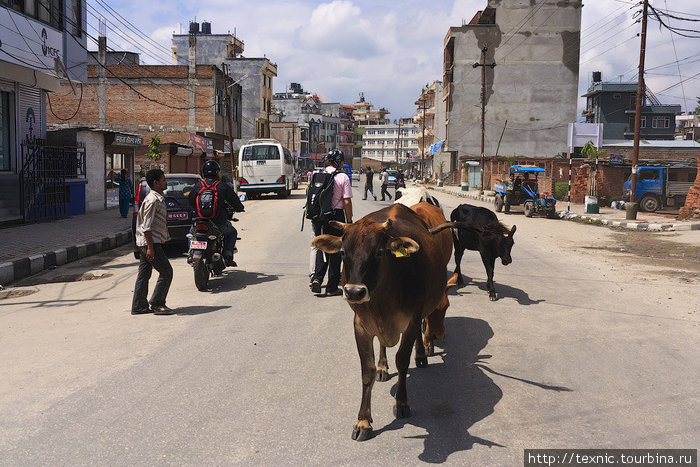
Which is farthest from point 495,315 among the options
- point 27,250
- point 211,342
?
point 27,250

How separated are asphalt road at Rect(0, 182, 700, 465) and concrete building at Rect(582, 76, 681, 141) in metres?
55.0

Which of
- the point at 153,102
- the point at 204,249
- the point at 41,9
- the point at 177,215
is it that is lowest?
the point at 204,249

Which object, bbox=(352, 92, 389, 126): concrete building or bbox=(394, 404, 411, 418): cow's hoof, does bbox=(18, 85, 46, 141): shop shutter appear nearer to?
bbox=(394, 404, 411, 418): cow's hoof

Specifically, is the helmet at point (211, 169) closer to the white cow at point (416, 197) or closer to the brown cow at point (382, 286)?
the white cow at point (416, 197)

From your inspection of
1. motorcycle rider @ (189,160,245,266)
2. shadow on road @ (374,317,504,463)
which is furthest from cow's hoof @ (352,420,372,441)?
motorcycle rider @ (189,160,245,266)

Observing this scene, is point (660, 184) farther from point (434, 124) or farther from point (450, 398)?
point (434, 124)

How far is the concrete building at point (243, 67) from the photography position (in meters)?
68.1

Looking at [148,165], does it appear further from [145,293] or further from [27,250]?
[145,293]

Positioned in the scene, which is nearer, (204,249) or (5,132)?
(204,249)

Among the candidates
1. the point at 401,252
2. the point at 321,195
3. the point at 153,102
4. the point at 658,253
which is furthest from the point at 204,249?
the point at 153,102

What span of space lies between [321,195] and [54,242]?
754 centimetres

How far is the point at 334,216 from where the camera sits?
8.42 metres

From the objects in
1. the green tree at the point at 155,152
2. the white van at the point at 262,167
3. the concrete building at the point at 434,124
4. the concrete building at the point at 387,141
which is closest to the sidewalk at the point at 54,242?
the green tree at the point at 155,152

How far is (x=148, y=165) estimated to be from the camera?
29594 millimetres
